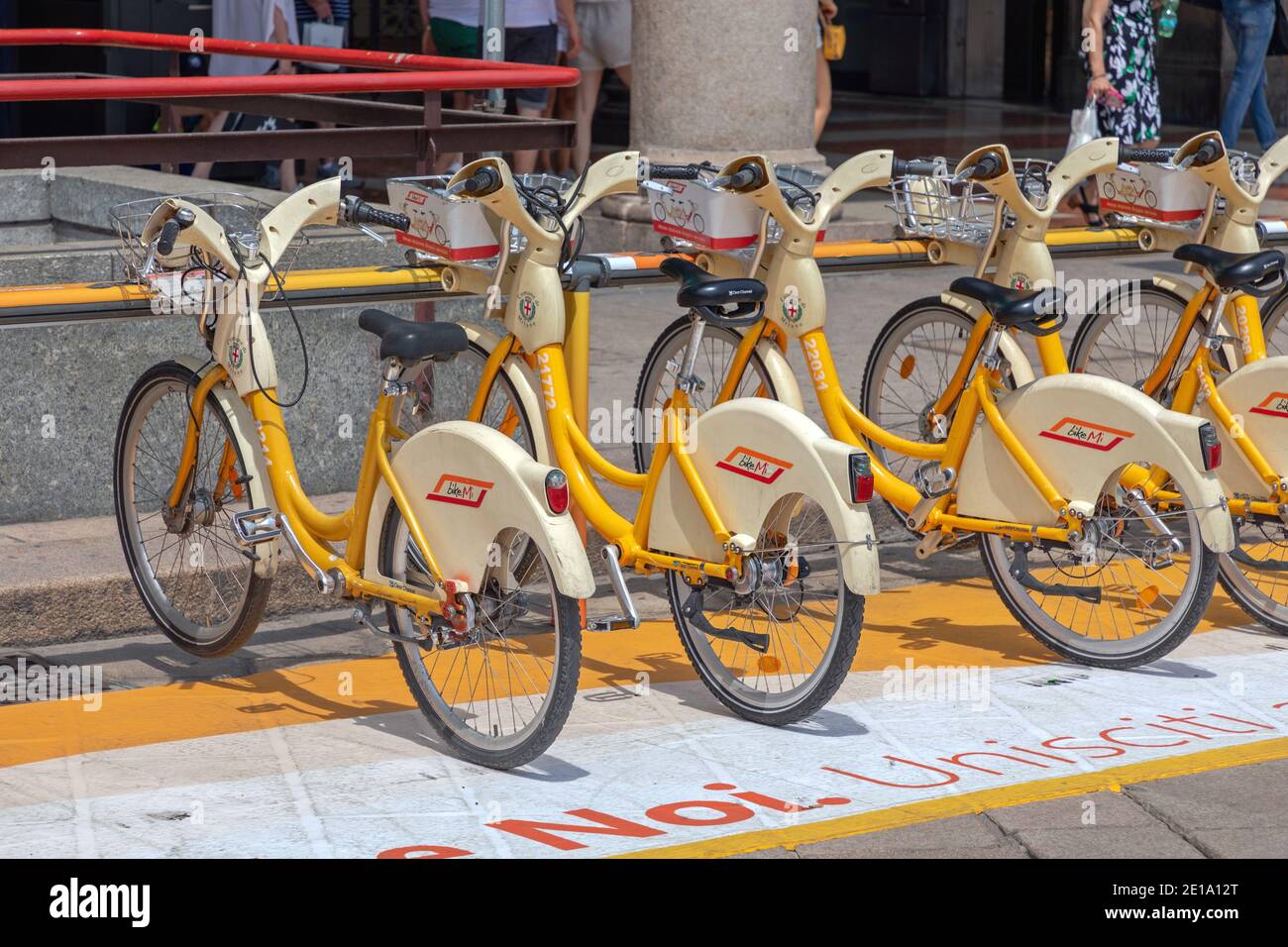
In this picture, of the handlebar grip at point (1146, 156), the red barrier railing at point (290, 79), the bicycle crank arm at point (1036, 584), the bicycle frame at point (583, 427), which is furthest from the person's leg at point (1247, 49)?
the bicycle frame at point (583, 427)

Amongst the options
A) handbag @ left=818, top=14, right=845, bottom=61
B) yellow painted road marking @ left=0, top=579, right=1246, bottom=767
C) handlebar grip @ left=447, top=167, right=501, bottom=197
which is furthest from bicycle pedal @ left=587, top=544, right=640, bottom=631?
handbag @ left=818, top=14, right=845, bottom=61

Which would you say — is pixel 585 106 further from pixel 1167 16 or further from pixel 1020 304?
pixel 1020 304

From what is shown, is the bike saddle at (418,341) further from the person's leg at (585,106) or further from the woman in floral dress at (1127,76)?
the person's leg at (585,106)

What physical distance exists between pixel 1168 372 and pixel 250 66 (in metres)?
7.51

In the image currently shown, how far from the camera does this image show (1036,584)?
5.86 metres

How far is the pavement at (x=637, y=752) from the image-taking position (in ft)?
14.9

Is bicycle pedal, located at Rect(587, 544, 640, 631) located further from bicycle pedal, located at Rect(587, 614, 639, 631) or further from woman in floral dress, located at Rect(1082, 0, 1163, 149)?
woman in floral dress, located at Rect(1082, 0, 1163, 149)

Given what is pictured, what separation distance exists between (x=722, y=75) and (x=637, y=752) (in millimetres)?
6907

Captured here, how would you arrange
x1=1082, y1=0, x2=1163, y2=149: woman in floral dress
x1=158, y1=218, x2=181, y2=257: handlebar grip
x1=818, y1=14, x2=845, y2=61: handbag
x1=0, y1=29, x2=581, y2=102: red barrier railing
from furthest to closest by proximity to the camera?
x1=818, y1=14, x2=845, y2=61: handbag
x1=1082, y1=0, x2=1163, y2=149: woman in floral dress
x1=0, y1=29, x2=581, y2=102: red barrier railing
x1=158, y1=218, x2=181, y2=257: handlebar grip

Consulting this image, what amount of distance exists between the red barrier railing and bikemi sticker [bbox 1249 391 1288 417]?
96.7 inches

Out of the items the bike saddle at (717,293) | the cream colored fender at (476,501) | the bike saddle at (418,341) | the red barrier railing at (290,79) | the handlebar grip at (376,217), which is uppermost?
the red barrier railing at (290,79)

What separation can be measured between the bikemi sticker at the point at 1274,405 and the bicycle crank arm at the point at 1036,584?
29.9 inches

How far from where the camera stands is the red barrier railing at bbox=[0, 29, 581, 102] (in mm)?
6352

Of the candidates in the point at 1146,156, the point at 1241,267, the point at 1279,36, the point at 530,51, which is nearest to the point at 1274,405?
the point at 1241,267
